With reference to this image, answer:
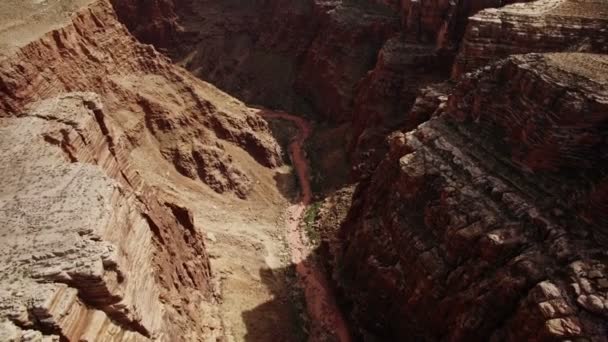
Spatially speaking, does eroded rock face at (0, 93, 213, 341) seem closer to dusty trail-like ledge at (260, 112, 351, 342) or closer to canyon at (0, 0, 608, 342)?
canyon at (0, 0, 608, 342)

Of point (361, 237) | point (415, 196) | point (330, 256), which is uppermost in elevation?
point (415, 196)

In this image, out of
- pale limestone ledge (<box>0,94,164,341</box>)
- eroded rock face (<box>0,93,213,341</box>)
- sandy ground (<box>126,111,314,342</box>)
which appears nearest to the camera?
pale limestone ledge (<box>0,94,164,341</box>)

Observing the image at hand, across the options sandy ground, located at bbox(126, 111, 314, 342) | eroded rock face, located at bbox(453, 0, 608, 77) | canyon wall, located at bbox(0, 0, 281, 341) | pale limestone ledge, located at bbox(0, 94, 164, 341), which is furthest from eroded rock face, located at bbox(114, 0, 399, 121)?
pale limestone ledge, located at bbox(0, 94, 164, 341)

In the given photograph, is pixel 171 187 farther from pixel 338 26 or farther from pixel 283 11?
pixel 283 11

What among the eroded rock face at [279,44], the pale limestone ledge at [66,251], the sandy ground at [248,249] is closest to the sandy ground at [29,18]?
the sandy ground at [248,249]

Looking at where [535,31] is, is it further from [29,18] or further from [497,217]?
[29,18]

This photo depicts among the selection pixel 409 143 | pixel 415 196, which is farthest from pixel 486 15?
pixel 415 196
